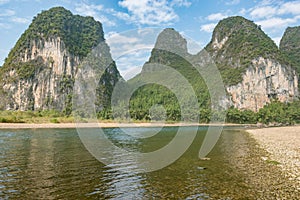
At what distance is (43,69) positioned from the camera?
125125 mm

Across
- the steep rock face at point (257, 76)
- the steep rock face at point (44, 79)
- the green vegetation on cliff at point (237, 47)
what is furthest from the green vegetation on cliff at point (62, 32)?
the steep rock face at point (257, 76)

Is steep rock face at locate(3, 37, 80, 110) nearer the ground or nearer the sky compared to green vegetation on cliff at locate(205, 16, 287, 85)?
nearer the ground

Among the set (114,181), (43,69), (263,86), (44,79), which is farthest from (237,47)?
(114,181)

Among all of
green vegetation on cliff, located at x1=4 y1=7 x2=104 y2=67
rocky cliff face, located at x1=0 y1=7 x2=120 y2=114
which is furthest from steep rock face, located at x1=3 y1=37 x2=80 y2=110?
green vegetation on cliff, located at x1=4 y1=7 x2=104 y2=67

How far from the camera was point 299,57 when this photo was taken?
178625 millimetres

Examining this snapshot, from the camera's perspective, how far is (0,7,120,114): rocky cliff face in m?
121

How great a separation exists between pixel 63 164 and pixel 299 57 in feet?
644

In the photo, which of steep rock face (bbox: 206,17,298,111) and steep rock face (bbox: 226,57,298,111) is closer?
steep rock face (bbox: 226,57,298,111)

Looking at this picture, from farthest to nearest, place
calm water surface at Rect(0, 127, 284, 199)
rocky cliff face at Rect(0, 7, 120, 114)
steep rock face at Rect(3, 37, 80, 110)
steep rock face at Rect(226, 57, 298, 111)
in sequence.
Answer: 1. steep rock face at Rect(226, 57, 298, 111)
2. rocky cliff face at Rect(0, 7, 120, 114)
3. steep rock face at Rect(3, 37, 80, 110)
4. calm water surface at Rect(0, 127, 284, 199)

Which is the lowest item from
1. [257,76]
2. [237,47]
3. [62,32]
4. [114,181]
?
[114,181]

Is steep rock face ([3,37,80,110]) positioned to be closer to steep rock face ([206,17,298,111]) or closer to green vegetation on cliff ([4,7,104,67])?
green vegetation on cliff ([4,7,104,67])

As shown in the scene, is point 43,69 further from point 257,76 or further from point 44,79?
point 257,76

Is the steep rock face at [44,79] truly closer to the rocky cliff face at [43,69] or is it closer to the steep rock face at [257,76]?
the rocky cliff face at [43,69]

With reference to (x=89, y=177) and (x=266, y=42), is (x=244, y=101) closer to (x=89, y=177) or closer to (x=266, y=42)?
(x=266, y=42)
